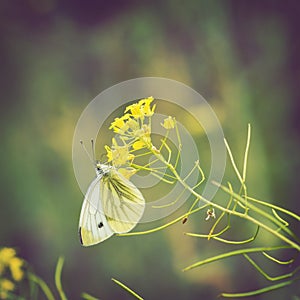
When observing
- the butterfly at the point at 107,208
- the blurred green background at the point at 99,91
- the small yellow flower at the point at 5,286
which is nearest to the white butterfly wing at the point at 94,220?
the butterfly at the point at 107,208

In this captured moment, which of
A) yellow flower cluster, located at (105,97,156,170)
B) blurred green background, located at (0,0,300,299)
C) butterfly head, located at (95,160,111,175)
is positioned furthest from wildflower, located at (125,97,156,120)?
blurred green background, located at (0,0,300,299)

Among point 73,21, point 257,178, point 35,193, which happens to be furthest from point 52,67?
point 257,178

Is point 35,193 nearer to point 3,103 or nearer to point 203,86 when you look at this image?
point 3,103

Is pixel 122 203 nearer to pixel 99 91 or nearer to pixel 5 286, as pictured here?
pixel 5 286

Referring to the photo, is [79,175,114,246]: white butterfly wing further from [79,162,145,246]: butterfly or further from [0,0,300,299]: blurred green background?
[0,0,300,299]: blurred green background

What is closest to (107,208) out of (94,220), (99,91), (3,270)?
(94,220)

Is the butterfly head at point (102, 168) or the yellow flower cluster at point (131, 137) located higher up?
the yellow flower cluster at point (131, 137)

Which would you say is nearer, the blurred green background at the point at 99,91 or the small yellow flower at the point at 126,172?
the small yellow flower at the point at 126,172

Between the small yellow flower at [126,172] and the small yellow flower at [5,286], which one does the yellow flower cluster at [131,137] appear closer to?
the small yellow flower at [126,172]
